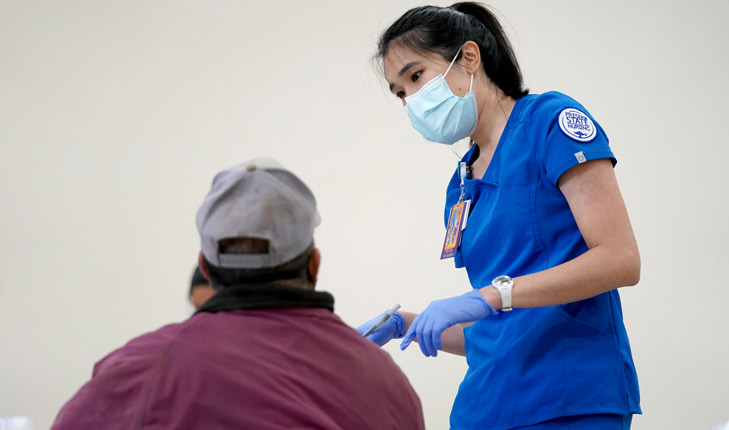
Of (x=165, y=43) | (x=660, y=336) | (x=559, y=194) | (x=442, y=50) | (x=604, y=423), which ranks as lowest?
(x=660, y=336)

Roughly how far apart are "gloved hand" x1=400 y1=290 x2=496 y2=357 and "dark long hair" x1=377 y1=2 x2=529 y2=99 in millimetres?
488

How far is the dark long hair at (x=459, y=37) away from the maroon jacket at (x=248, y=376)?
2.33 feet

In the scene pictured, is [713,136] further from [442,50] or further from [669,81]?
[442,50]

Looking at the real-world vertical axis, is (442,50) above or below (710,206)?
above

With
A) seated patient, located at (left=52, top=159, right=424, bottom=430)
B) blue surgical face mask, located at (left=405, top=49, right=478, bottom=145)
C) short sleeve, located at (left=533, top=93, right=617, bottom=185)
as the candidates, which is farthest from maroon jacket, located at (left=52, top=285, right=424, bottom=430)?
blue surgical face mask, located at (left=405, top=49, right=478, bottom=145)

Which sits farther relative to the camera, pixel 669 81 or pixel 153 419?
pixel 669 81

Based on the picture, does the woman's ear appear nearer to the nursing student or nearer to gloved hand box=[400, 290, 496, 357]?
the nursing student

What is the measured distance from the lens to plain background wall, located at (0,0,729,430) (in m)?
2.59

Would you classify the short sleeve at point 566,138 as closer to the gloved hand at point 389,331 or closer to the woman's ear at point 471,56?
the woman's ear at point 471,56

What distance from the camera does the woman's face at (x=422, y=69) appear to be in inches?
56.0

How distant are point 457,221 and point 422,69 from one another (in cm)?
32

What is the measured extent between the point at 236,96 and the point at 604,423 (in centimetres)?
200

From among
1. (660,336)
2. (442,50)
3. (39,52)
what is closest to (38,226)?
(39,52)

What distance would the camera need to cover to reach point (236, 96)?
9.04 ft
